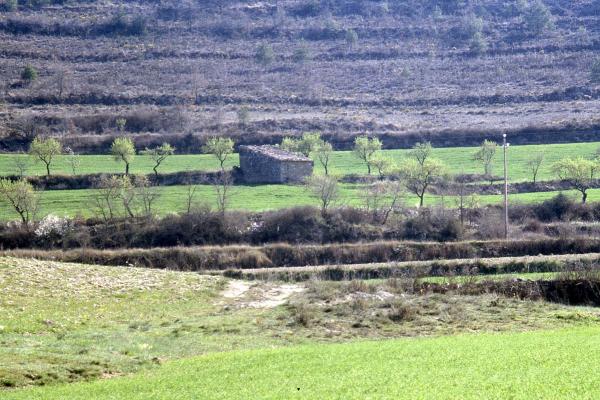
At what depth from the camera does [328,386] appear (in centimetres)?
2162

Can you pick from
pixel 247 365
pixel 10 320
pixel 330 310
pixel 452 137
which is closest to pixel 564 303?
pixel 330 310

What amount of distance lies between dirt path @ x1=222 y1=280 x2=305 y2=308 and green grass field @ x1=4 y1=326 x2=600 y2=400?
13.7 meters

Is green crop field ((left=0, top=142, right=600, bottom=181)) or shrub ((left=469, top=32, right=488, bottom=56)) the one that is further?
shrub ((left=469, top=32, right=488, bottom=56))

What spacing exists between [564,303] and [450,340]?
50.2ft

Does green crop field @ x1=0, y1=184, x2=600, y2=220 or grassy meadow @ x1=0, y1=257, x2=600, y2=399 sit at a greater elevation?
grassy meadow @ x1=0, y1=257, x2=600, y2=399

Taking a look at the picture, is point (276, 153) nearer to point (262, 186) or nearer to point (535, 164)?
point (262, 186)

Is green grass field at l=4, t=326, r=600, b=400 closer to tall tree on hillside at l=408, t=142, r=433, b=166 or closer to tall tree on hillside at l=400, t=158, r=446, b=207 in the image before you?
tall tree on hillside at l=400, t=158, r=446, b=207

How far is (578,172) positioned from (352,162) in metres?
25.7

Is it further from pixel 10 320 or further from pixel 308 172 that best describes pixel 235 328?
pixel 308 172

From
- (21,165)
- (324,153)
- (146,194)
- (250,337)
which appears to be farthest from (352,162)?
(250,337)

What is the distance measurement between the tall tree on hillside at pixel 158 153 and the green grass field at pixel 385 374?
5800 centimetres

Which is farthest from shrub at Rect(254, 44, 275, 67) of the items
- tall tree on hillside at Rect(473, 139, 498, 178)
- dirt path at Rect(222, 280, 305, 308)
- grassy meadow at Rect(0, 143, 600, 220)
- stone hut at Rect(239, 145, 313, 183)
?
dirt path at Rect(222, 280, 305, 308)

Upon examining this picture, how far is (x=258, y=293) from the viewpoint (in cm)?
4538

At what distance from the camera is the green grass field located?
20.2 meters
